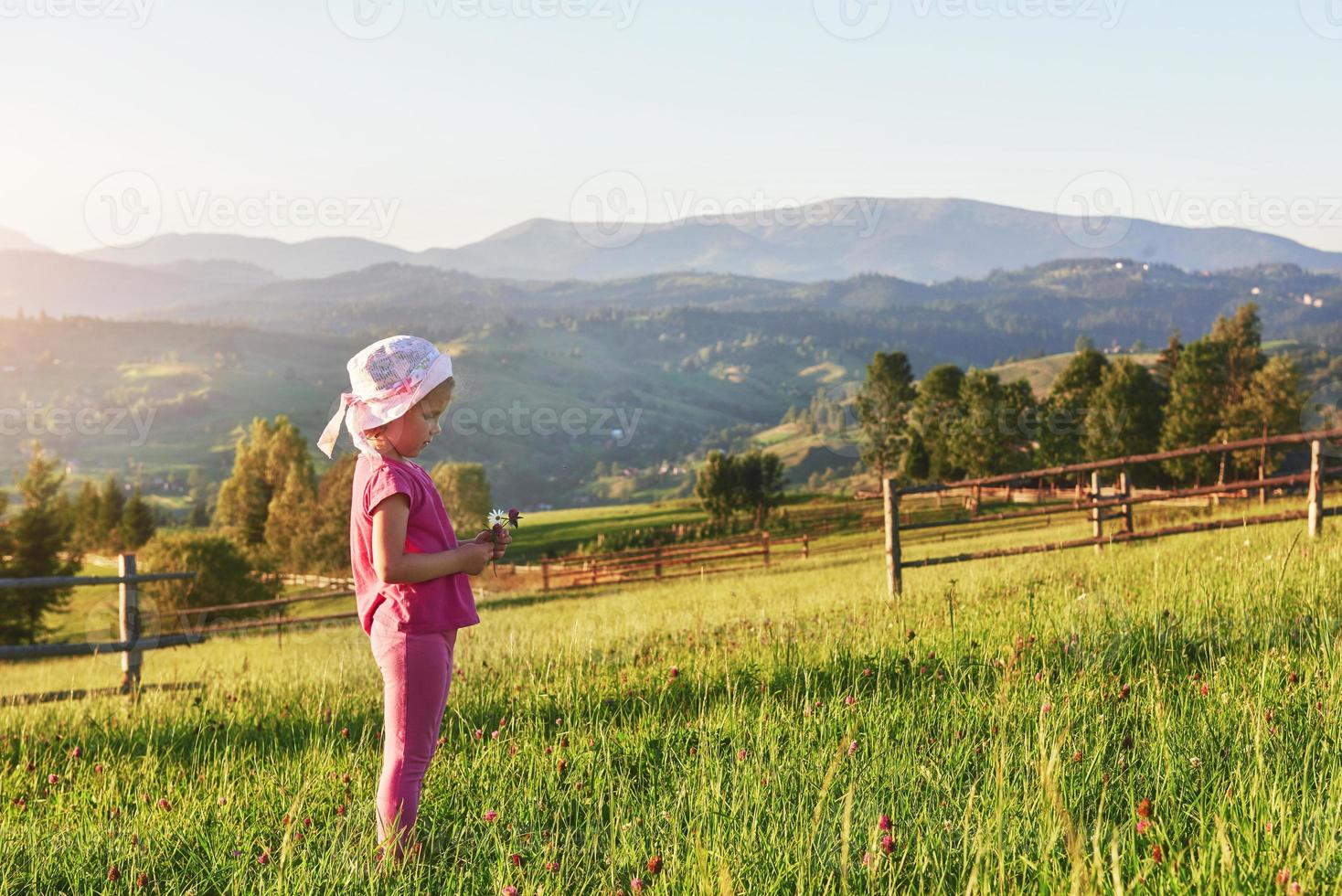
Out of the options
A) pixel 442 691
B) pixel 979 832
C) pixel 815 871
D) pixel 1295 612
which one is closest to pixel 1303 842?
pixel 979 832

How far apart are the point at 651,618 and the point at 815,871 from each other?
332 inches

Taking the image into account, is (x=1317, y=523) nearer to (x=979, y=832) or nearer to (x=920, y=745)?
(x=920, y=745)

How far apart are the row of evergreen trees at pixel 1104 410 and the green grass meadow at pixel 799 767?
2379 inches

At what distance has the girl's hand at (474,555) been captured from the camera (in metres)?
3.60

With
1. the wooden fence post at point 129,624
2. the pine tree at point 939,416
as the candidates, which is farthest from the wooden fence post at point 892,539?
the pine tree at point 939,416

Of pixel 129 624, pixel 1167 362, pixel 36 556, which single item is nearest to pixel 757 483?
pixel 1167 362

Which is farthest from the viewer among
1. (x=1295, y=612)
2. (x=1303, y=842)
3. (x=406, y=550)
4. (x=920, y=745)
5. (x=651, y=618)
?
(x=651, y=618)

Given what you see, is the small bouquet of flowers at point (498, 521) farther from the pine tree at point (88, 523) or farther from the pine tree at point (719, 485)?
the pine tree at point (88, 523)

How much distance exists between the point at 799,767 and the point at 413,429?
6.77 ft

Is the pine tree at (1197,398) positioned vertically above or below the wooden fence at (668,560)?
above

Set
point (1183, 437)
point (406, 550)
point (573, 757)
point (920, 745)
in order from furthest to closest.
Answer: point (1183, 437), point (573, 757), point (920, 745), point (406, 550)

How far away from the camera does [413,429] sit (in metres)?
3.75

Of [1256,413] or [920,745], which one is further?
[1256,413]

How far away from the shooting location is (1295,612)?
20.8 ft
